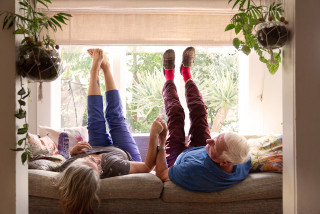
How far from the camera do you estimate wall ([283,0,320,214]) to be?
1989 mm

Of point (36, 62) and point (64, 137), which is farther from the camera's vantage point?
point (64, 137)

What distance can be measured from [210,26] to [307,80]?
109 inches

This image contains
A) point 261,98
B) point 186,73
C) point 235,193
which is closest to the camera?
point 235,193

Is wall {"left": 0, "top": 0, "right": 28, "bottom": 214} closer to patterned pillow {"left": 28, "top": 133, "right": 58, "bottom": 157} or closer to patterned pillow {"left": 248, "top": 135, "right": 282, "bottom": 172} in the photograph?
patterned pillow {"left": 28, "top": 133, "right": 58, "bottom": 157}

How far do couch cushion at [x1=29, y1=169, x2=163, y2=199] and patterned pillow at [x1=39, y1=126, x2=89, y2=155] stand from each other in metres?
0.95

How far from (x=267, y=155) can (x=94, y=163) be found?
52.3 inches

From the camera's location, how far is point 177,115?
3.66 metres

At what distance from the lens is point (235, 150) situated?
2719 millimetres

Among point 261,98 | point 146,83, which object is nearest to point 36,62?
point 146,83

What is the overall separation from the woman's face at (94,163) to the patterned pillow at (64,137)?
Result: 82cm

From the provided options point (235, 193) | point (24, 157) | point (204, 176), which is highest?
point (24, 157)

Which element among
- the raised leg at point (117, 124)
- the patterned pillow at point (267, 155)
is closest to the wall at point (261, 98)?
the patterned pillow at point (267, 155)

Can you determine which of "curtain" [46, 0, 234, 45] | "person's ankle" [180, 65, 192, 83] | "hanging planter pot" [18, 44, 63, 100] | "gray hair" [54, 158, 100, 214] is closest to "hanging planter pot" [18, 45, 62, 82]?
"hanging planter pot" [18, 44, 63, 100]

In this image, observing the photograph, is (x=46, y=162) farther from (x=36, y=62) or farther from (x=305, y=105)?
(x=305, y=105)
